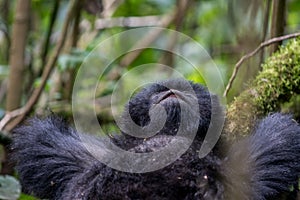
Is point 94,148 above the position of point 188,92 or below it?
below

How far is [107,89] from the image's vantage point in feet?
11.6

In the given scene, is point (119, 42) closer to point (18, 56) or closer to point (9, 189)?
point (18, 56)

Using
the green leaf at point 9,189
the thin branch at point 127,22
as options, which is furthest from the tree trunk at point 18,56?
the green leaf at point 9,189

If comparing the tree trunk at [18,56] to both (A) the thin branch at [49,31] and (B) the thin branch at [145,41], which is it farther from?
(B) the thin branch at [145,41]

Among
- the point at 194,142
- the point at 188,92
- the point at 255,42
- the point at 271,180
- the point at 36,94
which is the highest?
the point at 255,42

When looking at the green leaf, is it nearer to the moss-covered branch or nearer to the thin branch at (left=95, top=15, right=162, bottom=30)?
the moss-covered branch

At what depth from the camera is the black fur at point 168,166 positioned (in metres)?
1.62

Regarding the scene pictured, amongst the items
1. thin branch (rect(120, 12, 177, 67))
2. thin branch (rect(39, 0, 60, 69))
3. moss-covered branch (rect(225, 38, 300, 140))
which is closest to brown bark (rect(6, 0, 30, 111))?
thin branch (rect(39, 0, 60, 69))

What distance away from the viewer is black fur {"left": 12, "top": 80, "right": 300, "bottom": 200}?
1.62 m

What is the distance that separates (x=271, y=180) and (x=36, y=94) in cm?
148

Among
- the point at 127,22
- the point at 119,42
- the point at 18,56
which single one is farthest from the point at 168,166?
the point at 127,22

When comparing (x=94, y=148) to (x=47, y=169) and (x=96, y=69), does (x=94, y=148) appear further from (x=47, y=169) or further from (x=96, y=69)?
(x=96, y=69)

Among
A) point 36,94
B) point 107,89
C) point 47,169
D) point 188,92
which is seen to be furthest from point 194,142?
point 107,89

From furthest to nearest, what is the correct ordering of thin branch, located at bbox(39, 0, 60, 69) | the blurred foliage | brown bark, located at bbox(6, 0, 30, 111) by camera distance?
1. thin branch, located at bbox(39, 0, 60, 69)
2. the blurred foliage
3. brown bark, located at bbox(6, 0, 30, 111)
